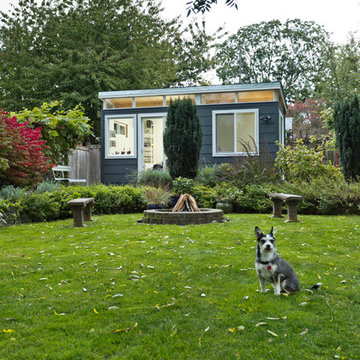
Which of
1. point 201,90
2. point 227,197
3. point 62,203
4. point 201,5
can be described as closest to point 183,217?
point 227,197

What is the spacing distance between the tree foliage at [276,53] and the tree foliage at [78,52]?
12017 millimetres

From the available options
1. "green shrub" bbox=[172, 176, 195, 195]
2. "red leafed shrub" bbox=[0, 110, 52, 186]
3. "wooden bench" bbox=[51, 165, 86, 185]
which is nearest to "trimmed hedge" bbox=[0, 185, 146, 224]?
"red leafed shrub" bbox=[0, 110, 52, 186]

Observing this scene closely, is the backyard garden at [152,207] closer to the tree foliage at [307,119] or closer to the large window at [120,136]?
the large window at [120,136]

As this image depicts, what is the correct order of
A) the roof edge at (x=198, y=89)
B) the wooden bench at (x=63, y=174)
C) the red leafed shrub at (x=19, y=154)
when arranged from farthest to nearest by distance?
the roof edge at (x=198, y=89) → the wooden bench at (x=63, y=174) → the red leafed shrub at (x=19, y=154)

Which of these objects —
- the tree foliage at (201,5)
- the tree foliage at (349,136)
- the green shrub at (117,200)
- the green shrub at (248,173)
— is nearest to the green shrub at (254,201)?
the green shrub at (248,173)

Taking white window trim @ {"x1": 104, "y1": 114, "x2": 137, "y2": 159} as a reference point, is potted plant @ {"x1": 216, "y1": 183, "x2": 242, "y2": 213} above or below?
below

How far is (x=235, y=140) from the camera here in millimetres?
13570

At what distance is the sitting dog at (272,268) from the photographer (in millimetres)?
3247

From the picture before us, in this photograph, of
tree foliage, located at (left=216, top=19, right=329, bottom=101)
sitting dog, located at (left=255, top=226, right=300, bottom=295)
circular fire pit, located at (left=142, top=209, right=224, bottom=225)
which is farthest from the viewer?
tree foliage, located at (left=216, top=19, right=329, bottom=101)

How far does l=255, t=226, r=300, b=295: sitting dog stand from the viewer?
325cm

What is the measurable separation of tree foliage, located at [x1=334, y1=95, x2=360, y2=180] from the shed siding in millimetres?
2590

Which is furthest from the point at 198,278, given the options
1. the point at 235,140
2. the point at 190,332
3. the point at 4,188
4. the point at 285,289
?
the point at 235,140

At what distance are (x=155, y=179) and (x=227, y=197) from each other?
2871mm

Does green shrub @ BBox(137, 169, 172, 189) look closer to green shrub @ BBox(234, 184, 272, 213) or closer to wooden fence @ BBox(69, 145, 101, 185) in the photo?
green shrub @ BBox(234, 184, 272, 213)
